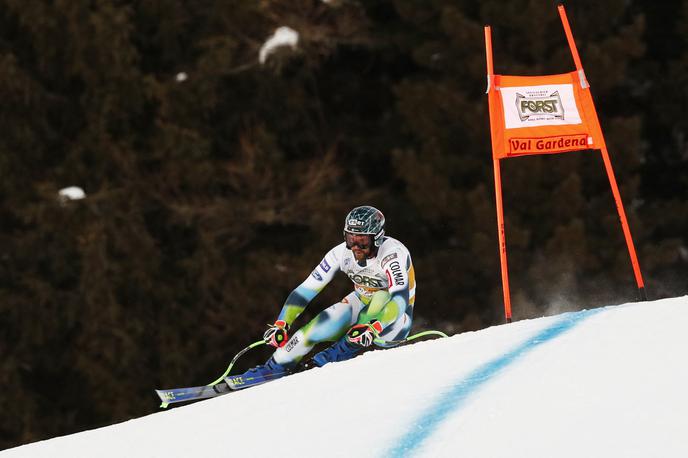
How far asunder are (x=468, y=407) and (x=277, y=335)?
8.98 ft

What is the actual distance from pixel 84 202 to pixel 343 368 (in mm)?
12232

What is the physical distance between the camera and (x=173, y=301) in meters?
18.5

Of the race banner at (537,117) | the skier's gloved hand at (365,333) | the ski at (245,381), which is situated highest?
the race banner at (537,117)

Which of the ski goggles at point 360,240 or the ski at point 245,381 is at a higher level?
the ski goggles at point 360,240

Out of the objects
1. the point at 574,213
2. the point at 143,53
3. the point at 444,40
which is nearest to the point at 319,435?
the point at 574,213

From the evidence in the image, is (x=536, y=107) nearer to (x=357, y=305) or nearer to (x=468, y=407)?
(x=357, y=305)

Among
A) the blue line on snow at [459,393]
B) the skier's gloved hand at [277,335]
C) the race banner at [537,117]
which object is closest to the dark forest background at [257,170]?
the race banner at [537,117]

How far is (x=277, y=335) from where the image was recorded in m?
7.82

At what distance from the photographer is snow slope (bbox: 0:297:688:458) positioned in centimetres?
481

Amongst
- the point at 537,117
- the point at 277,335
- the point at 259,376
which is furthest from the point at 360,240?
the point at 537,117

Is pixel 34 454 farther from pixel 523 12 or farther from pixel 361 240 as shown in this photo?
pixel 523 12

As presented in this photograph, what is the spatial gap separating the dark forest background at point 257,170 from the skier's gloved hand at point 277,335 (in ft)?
26.6

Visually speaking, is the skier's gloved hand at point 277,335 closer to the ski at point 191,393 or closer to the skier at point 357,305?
the skier at point 357,305

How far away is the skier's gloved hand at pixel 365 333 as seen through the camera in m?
7.32
